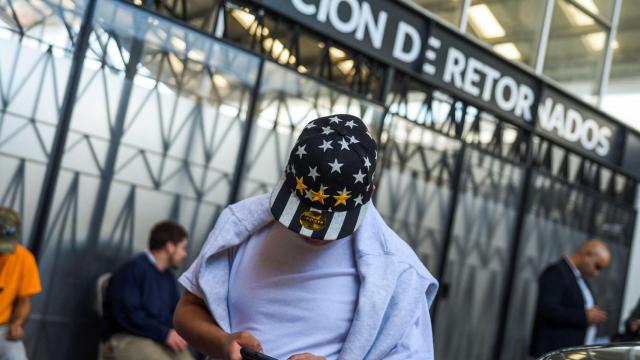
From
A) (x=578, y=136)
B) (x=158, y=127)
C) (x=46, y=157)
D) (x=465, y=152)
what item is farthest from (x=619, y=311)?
(x=46, y=157)

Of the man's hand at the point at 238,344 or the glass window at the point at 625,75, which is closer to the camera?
the man's hand at the point at 238,344

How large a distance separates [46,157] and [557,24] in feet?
19.5

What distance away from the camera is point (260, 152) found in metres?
5.92

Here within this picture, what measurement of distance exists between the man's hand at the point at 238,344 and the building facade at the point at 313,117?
143 inches

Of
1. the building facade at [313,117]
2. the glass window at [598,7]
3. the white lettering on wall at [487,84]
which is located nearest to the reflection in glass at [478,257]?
the building facade at [313,117]

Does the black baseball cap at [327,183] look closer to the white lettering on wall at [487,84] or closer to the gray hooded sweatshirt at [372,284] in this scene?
the gray hooded sweatshirt at [372,284]

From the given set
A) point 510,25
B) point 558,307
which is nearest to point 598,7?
point 510,25

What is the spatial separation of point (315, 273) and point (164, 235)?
3.60 meters

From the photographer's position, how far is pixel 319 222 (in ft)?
4.87

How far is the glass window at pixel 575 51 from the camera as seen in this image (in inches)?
338

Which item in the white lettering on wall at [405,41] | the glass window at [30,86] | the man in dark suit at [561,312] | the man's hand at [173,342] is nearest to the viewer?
the glass window at [30,86]

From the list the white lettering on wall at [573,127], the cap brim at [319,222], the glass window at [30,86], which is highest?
the white lettering on wall at [573,127]

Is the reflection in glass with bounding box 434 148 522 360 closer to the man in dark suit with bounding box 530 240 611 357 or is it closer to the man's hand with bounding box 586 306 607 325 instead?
the man in dark suit with bounding box 530 240 611 357

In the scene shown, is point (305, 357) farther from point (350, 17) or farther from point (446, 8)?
point (446, 8)
